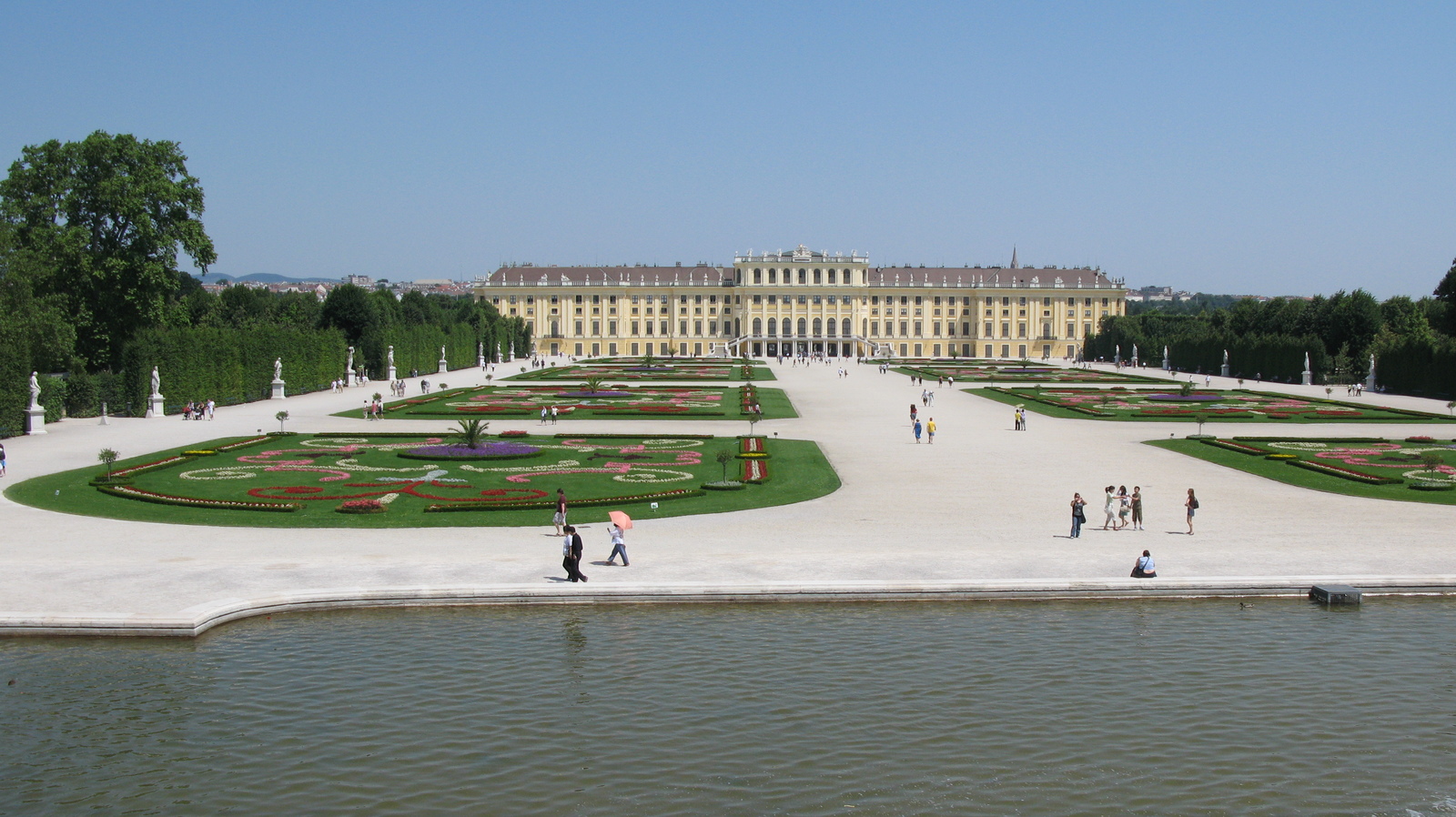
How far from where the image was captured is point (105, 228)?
49.6 metres

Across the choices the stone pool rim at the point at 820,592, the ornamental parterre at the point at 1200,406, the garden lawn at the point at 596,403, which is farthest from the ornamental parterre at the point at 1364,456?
the garden lawn at the point at 596,403

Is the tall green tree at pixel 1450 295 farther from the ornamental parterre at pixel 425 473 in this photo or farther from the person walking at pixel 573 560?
the person walking at pixel 573 560

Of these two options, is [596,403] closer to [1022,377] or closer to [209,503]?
[209,503]

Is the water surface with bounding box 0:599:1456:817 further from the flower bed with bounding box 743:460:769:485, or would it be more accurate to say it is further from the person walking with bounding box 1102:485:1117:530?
the flower bed with bounding box 743:460:769:485

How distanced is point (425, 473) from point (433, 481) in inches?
58.4

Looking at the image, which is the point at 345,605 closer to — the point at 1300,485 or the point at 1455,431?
the point at 1300,485

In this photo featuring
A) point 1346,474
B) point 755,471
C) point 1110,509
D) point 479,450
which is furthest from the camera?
point 479,450

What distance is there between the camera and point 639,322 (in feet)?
472

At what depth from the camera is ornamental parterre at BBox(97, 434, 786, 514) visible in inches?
910

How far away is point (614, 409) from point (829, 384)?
25.6 metres

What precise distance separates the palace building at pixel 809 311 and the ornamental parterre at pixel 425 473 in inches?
4219

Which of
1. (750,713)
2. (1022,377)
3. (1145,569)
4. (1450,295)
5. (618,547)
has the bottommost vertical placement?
(750,713)

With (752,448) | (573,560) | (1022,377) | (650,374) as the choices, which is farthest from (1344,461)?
(650,374)

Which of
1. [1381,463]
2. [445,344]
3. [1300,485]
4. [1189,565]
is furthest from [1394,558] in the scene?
[445,344]
